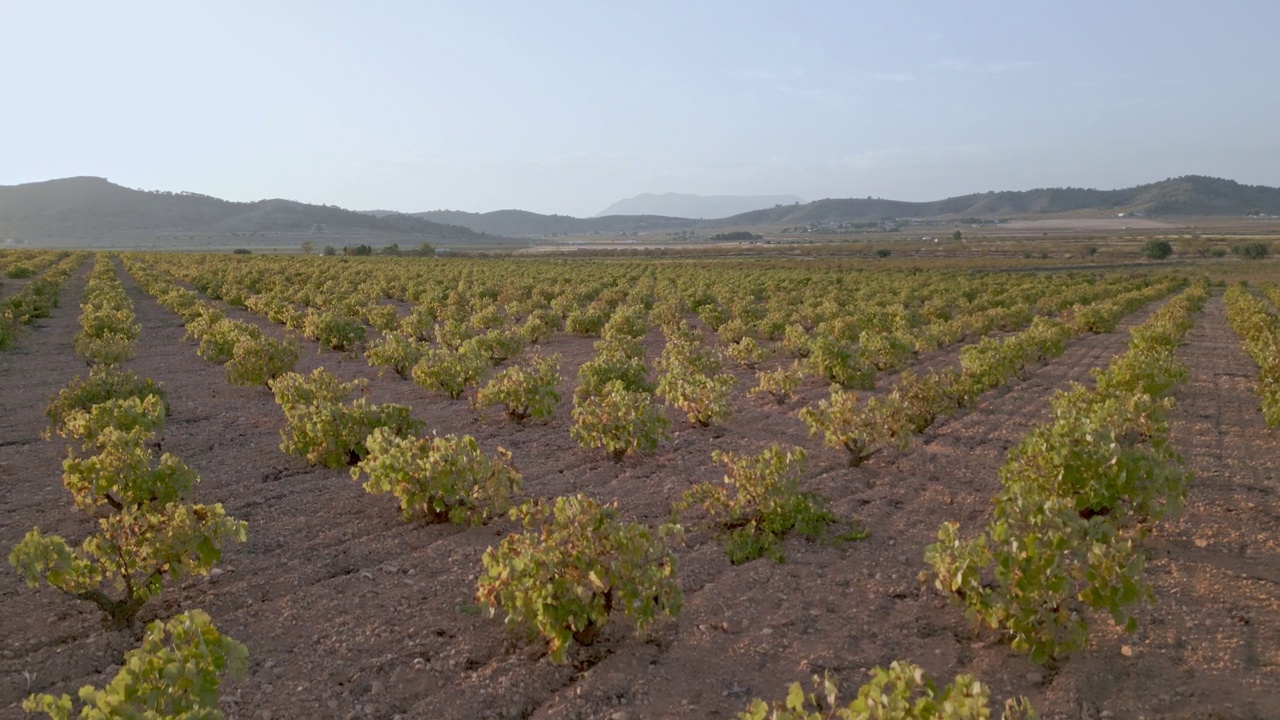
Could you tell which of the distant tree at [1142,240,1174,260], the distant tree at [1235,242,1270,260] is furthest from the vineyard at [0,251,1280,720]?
the distant tree at [1235,242,1270,260]

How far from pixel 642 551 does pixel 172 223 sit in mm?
210450

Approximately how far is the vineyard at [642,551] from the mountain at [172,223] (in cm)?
15406

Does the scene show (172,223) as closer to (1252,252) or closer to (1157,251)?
(1157,251)

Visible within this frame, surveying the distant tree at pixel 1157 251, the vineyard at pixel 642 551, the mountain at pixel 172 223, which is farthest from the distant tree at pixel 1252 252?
the mountain at pixel 172 223

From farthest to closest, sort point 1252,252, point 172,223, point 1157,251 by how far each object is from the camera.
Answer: point 172,223
point 1157,251
point 1252,252

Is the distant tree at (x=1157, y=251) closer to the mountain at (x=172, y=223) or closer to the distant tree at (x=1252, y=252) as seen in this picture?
the distant tree at (x=1252, y=252)

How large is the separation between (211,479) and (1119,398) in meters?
11.4

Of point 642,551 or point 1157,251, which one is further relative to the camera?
point 1157,251

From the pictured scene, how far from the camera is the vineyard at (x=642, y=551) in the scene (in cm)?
499

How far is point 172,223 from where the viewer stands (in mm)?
182750

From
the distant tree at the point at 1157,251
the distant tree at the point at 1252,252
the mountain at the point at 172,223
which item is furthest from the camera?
the mountain at the point at 172,223

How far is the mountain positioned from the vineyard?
154 meters

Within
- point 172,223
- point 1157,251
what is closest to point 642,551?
point 1157,251

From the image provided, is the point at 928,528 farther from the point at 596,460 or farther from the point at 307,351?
the point at 307,351
